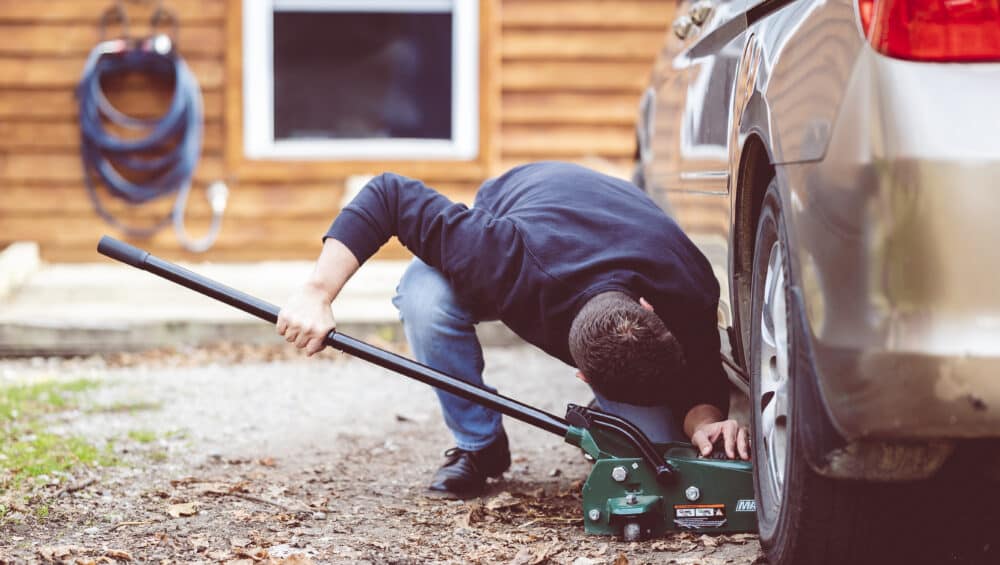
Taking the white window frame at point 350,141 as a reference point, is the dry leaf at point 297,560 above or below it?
below

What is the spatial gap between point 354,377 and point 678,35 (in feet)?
8.56

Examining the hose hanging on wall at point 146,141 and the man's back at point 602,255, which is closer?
the man's back at point 602,255

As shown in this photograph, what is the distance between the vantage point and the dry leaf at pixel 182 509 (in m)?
3.43

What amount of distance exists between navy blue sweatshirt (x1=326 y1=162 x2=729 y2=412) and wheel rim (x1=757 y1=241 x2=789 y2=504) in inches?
17.8

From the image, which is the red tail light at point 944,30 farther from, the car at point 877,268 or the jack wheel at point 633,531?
the jack wheel at point 633,531

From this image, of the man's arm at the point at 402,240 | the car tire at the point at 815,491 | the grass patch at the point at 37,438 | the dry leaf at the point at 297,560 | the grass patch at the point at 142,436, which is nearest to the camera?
the car tire at the point at 815,491

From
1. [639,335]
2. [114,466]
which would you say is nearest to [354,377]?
[114,466]

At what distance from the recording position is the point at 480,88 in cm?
810

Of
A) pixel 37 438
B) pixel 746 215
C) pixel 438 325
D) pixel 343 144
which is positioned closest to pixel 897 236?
pixel 746 215

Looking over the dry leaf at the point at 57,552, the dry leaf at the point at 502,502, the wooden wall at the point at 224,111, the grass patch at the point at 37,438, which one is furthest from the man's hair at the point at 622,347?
the wooden wall at the point at 224,111

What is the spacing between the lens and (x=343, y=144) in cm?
832

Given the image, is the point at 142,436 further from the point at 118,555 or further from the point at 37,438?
the point at 118,555

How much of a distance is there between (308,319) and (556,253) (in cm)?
65

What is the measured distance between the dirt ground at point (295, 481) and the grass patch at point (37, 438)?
0.08 meters
